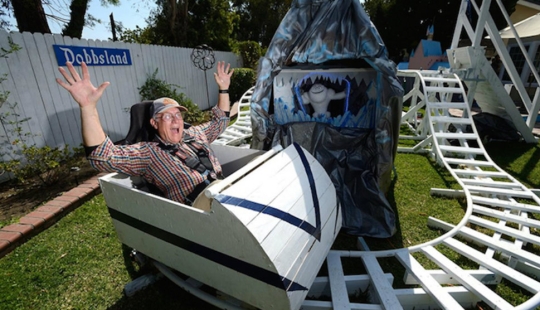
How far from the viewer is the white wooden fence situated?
3646mm

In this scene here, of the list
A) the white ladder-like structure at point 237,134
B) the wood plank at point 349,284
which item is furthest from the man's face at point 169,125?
the white ladder-like structure at point 237,134

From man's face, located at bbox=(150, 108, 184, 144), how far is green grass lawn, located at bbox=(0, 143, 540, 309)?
1.22 m

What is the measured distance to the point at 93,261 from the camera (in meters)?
2.34

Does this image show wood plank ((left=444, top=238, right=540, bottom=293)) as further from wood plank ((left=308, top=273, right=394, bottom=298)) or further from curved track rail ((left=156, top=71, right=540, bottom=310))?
wood plank ((left=308, top=273, right=394, bottom=298))

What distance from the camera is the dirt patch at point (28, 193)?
9.60 feet

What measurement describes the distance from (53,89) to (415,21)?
65.0 ft

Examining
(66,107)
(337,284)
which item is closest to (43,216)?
(66,107)

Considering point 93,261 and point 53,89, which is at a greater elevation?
point 53,89

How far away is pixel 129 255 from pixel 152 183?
873 millimetres

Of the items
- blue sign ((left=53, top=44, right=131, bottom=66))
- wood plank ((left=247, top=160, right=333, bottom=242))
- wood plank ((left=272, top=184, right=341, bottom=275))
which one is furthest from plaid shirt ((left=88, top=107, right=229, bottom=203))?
blue sign ((left=53, top=44, right=131, bottom=66))

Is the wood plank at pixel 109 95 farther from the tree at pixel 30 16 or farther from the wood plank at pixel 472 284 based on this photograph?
the wood plank at pixel 472 284

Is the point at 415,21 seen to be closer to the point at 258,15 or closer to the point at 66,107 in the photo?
the point at 258,15

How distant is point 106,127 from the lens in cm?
510

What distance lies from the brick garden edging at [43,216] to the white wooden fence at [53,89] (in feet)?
4.51
